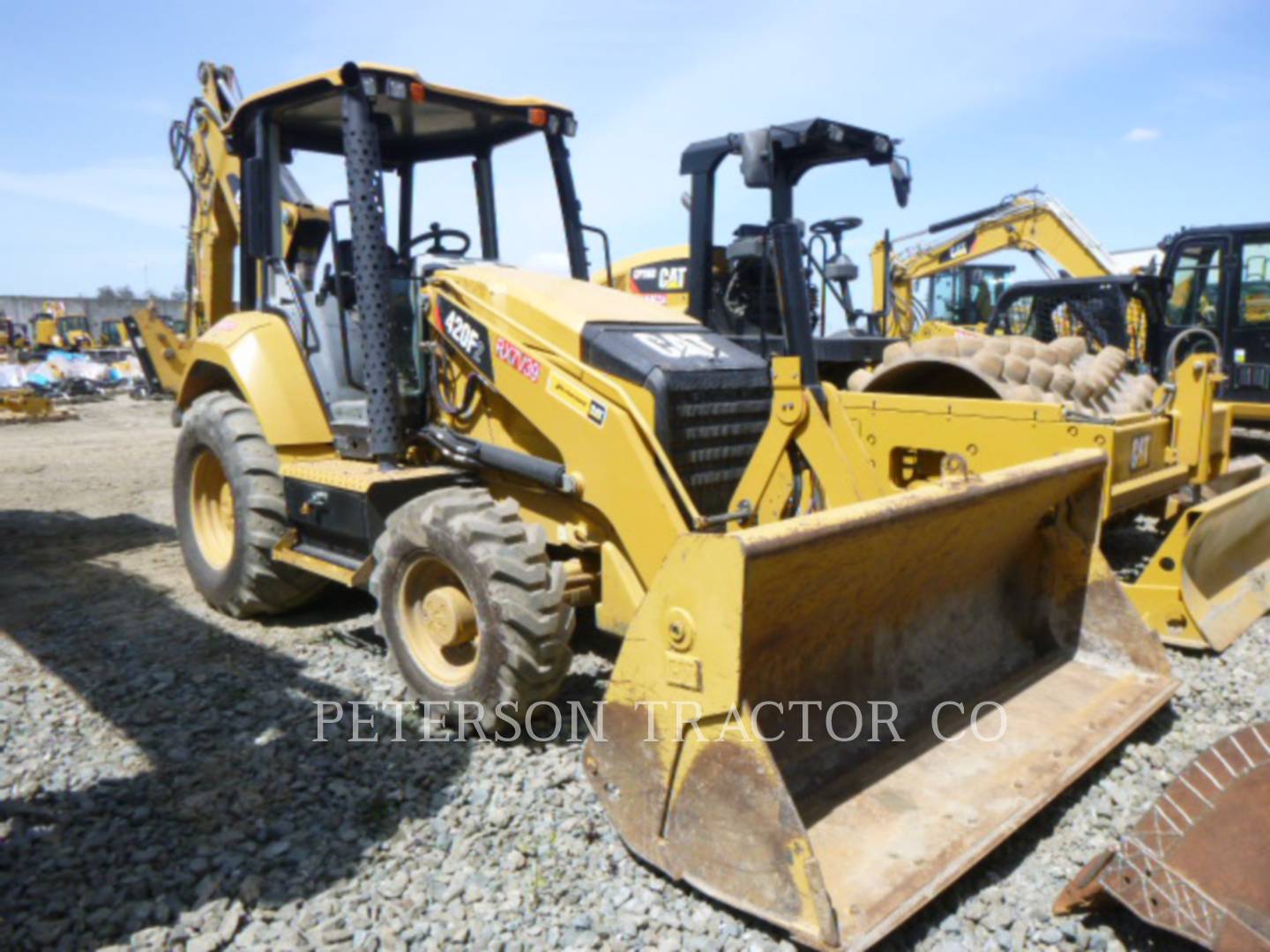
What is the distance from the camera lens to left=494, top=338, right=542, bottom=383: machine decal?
3.97m

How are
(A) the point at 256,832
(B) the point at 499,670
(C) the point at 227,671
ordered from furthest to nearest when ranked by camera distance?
(C) the point at 227,671 < (B) the point at 499,670 < (A) the point at 256,832

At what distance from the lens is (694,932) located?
253 centimetres

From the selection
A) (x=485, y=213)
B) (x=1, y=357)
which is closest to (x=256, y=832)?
(x=485, y=213)

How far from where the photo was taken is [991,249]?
1466cm

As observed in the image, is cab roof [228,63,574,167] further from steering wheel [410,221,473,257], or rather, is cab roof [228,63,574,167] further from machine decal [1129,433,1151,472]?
machine decal [1129,433,1151,472]

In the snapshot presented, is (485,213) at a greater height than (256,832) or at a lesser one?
greater

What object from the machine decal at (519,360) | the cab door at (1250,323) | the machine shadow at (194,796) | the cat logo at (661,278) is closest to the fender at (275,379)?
the machine shadow at (194,796)

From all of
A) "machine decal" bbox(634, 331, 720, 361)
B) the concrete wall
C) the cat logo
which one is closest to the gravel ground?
"machine decal" bbox(634, 331, 720, 361)

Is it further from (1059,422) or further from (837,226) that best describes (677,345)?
(837,226)

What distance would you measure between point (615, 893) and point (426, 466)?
7.98ft

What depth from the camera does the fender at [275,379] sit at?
4867 millimetres

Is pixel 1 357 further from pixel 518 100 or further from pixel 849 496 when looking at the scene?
pixel 849 496

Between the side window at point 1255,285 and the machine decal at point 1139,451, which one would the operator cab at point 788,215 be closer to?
the machine decal at point 1139,451

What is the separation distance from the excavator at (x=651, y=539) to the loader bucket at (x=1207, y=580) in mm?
955
